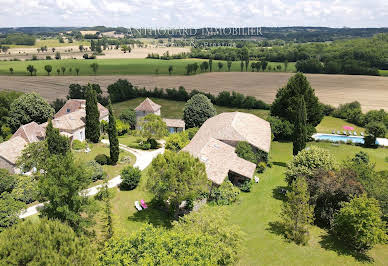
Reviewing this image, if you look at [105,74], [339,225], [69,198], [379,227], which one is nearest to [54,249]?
[69,198]

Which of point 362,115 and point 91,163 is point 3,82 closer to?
point 91,163

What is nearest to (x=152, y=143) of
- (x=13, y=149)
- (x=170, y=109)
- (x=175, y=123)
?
(x=175, y=123)

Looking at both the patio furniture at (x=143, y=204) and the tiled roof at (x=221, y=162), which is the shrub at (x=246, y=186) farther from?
the patio furniture at (x=143, y=204)

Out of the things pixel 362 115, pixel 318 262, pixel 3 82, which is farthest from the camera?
pixel 3 82

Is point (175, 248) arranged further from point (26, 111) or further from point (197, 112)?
point (26, 111)

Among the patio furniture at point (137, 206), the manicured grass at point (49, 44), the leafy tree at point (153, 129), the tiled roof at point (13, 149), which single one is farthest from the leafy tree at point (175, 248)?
the manicured grass at point (49, 44)

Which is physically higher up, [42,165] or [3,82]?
[3,82]
